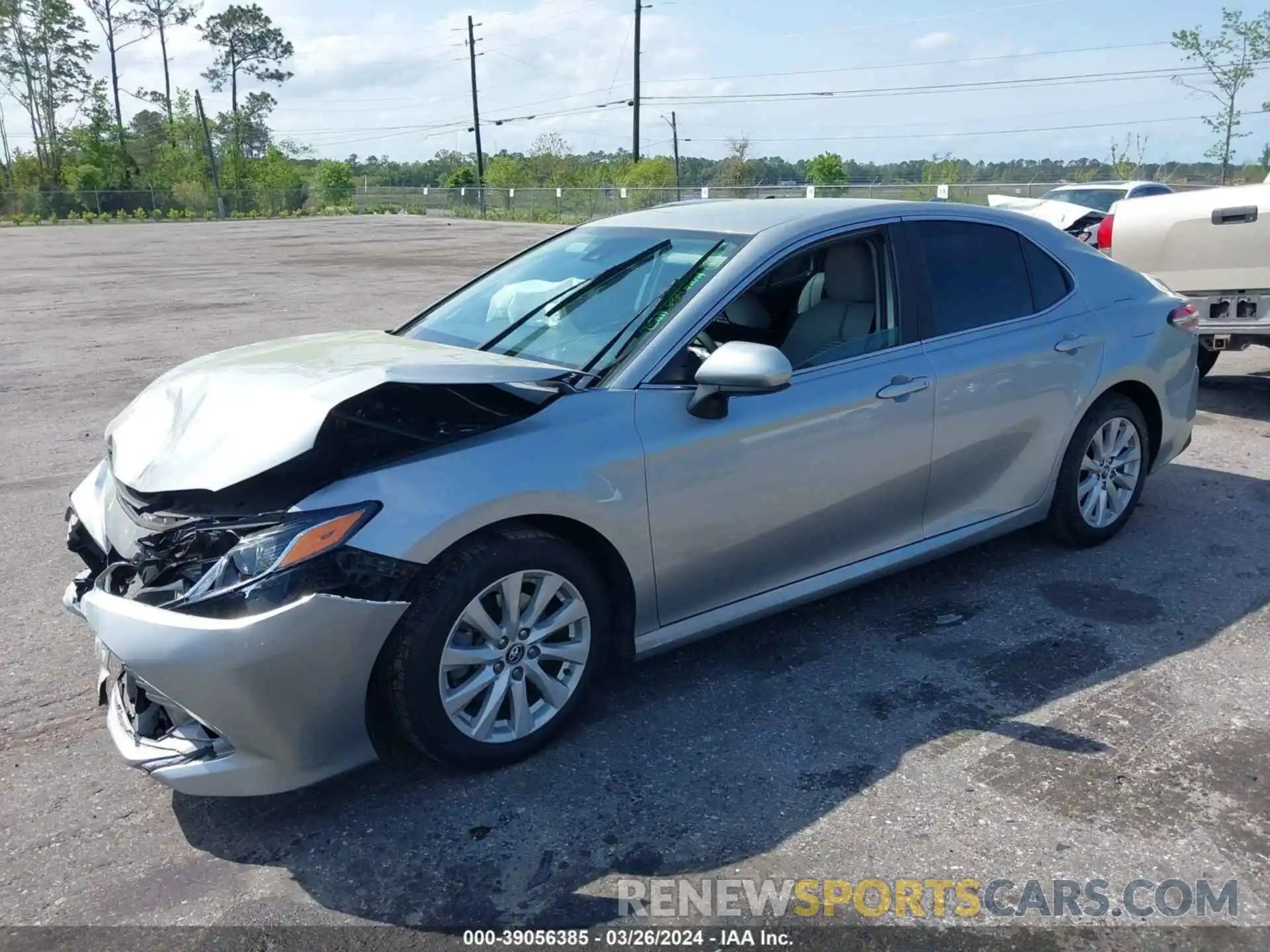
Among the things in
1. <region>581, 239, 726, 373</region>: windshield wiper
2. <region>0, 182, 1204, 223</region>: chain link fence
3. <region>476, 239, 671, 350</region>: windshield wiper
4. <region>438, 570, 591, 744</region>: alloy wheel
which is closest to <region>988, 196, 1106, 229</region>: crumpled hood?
<region>476, 239, 671, 350</region>: windshield wiper

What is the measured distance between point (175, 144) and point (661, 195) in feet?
171

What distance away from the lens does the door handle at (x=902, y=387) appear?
157 inches

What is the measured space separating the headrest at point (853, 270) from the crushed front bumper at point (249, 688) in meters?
2.30

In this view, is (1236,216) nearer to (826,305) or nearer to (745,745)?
(826,305)

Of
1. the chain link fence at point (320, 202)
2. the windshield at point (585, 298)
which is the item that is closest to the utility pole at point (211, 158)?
the chain link fence at point (320, 202)

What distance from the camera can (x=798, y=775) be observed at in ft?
10.7

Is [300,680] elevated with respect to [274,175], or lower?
lower

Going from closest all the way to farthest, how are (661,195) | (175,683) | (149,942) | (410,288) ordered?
(149,942) < (175,683) < (410,288) < (661,195)

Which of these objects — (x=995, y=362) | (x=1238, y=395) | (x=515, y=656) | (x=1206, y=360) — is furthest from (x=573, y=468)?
(x=1206, y=360)

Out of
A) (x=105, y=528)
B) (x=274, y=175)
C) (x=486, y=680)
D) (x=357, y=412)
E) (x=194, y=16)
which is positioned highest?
(x=194, y=16)

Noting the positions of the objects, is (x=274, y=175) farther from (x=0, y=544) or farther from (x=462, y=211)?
(x=0, y=544)

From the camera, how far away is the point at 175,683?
109 inches

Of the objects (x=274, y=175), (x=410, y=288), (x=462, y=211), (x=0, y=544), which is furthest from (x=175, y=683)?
(x=274, y=175)

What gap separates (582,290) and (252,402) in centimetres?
139
